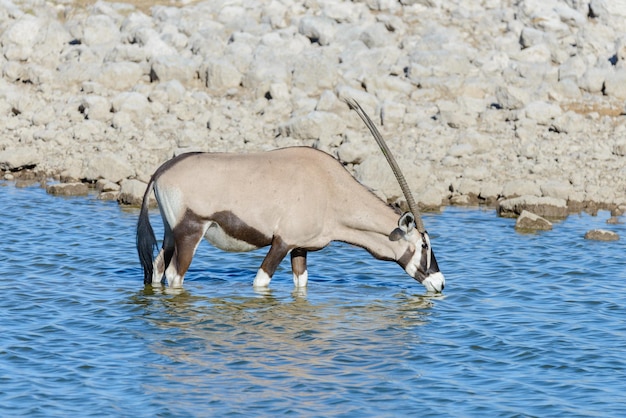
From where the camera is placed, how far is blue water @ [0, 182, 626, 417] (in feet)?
30.2

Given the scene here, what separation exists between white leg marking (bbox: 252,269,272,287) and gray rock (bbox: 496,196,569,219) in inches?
268

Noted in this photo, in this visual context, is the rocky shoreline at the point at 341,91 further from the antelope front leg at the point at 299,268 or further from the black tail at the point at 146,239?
the black tail at the point at 146,239

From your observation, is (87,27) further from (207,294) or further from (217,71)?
(207,294)

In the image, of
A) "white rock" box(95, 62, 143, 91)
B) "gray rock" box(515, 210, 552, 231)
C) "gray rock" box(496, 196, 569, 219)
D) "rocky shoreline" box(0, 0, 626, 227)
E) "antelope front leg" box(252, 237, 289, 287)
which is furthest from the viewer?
"white rock" box(95, 62, 143, 91)

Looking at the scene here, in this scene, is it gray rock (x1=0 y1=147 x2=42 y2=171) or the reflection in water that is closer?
the reflection in water

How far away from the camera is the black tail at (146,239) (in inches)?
513

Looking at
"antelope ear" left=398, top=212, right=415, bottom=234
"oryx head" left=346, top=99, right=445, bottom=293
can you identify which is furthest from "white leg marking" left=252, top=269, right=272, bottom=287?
"antelope ear" left=398, top=212, right=415, bottom=234

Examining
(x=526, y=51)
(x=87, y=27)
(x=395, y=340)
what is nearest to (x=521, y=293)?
(x=395, y=340)

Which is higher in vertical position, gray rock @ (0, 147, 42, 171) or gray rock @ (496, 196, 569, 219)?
gray rock @ (0, 147, 42, 171)

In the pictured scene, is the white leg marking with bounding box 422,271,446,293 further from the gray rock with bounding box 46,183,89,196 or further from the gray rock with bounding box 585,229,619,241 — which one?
the gray rock with bounding box 46,183,89,196

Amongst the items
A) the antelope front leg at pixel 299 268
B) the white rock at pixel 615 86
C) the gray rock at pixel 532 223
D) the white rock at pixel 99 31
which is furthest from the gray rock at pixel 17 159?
the white rock at pixel 615 86

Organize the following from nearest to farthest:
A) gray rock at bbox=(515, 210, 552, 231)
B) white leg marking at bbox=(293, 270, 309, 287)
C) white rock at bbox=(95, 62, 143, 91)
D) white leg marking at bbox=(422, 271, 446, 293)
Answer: white leg marking at bbox=(422, 271, 446, 293) < white leg marking at bbox=(293, 270, 309, 287) < gray rock at bbox=(515, 210, 552, 231) < white rock at bbox=(95, 62, 143, 91)

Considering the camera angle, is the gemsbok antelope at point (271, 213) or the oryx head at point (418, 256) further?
the oryx head at point (418, 256)

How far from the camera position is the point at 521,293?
1353 cm
